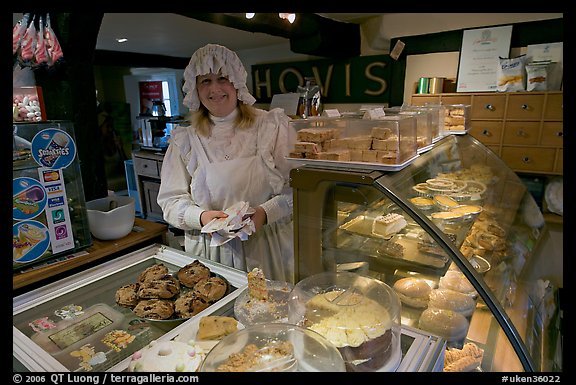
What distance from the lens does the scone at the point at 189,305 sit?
105cm

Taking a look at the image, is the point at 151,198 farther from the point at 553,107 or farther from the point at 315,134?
the point at 553,107

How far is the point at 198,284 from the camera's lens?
118 cm

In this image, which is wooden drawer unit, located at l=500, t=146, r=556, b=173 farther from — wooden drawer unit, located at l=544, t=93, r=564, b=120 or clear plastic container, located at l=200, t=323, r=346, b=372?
clear plastic container, located at l=200, t=323, r=346, b=372

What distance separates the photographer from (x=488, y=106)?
3.04 metres

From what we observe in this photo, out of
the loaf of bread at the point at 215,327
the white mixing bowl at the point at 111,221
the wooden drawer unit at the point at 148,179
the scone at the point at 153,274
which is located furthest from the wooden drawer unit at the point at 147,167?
the loaf of bread at the point at 215,327

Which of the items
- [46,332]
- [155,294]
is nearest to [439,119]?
[155,294]

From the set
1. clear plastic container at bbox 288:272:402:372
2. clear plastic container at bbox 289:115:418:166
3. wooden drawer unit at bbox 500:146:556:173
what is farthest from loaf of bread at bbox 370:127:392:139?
wooden drawer unit at bbox 500:146:556:173

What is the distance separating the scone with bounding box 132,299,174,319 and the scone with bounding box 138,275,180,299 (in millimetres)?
21

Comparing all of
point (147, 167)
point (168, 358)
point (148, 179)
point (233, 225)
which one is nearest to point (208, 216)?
point (233, 225)

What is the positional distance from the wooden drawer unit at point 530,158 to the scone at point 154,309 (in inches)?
124

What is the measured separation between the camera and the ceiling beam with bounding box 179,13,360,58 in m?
2.95

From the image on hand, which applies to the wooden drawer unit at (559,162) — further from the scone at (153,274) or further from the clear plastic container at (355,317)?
the scone at (153,274)

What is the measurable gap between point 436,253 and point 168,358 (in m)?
0.99
